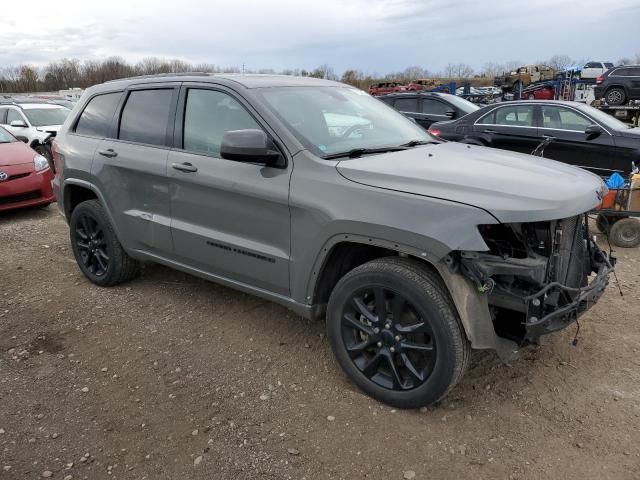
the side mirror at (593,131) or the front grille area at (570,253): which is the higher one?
the side mirror at (593,131)

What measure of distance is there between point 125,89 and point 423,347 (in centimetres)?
329

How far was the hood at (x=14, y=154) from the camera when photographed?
7586mm

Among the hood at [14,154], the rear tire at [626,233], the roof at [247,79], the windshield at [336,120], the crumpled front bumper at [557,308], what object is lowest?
the rear tire at [626,233]

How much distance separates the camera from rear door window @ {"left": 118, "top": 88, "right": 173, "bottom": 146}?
3.92 meters

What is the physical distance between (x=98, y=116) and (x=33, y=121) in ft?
28.7

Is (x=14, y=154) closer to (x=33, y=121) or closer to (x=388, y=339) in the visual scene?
(x=33, y=121)

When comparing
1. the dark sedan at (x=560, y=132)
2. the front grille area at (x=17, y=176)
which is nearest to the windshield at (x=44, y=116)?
the front grille area at (x=17, y=176)

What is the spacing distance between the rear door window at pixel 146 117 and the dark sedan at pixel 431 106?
7.01 meters

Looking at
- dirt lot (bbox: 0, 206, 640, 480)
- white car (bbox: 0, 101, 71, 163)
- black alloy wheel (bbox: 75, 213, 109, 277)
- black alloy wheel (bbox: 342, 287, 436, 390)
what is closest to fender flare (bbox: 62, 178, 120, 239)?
black alloy wheel (bbox: 75, 213, 109, 277)

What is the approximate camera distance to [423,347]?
2.72 meters

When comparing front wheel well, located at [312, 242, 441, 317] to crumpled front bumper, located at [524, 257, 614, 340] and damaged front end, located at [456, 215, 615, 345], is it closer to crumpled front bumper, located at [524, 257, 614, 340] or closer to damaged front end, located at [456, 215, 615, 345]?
damaged front end, located at [456, 215, 615, 345]

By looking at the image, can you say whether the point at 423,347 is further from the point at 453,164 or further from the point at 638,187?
the point at 638,187

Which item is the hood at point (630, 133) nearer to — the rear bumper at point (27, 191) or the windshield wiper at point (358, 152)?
the windshield wiper at point (358, 152)

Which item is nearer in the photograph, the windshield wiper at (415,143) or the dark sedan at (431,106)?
the windshield wiper at (415,143)
